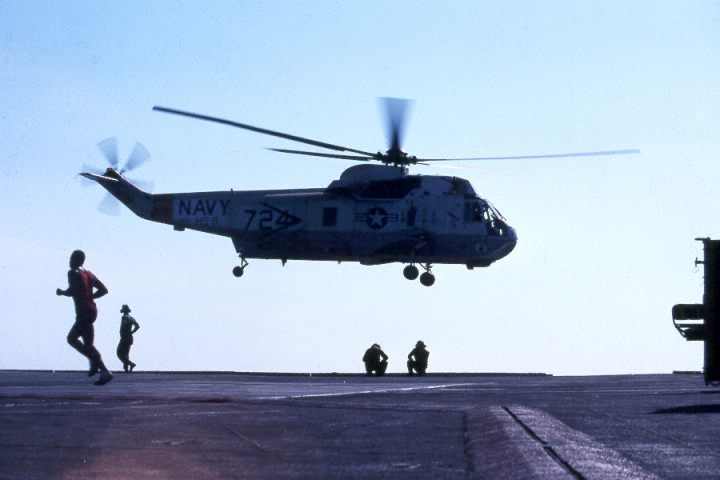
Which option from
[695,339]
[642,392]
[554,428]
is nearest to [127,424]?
[554,428]

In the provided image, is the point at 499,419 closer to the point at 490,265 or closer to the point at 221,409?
the point at 221,409

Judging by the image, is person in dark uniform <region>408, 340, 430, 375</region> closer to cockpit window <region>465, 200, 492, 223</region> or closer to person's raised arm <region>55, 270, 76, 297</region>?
cockpit window <region>465, 200, 492, 223</region>

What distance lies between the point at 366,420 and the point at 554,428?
216 cm

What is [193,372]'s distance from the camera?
39.2 metres

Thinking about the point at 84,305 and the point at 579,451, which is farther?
the point at 84,305

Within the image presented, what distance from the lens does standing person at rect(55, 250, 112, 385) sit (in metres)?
21.8

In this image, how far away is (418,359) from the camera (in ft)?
143

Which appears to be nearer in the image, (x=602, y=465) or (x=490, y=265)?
(x=602, y=465)

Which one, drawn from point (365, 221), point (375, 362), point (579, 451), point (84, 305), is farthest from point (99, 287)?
point (365, 221)

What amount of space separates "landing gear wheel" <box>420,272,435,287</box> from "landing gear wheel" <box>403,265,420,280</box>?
9.6 inches

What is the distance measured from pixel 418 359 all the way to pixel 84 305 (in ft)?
74.1

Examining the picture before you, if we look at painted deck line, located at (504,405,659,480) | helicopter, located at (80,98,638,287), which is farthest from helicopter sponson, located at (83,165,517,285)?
painted deck line, located at (504,405,659,480)

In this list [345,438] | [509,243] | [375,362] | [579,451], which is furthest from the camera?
[509,243]

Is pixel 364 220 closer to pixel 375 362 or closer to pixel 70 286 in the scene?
pixel 375 362
